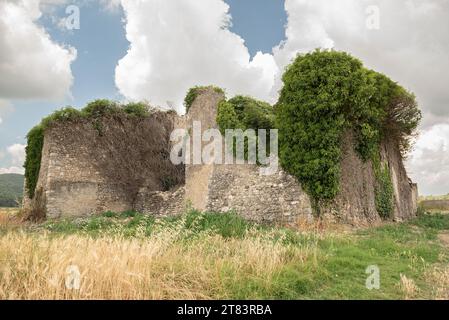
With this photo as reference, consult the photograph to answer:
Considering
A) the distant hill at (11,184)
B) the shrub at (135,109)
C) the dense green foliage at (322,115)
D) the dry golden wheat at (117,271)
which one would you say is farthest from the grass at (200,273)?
the distant hill at (11,184)

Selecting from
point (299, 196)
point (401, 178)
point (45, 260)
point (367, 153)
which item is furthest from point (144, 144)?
point (45, 260)

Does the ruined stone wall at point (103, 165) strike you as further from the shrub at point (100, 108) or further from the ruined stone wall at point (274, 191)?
the ruined stone wall at point (274, 191)

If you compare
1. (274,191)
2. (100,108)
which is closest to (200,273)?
(274,191)

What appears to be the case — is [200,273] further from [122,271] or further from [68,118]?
[68,118]

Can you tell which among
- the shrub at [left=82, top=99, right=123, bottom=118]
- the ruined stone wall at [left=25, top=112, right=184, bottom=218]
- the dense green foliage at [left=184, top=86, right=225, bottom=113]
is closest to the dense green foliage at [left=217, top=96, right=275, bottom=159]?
the dense green foliage at [left=184, top=86, right=225, bottom=113]

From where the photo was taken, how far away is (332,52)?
14789mm

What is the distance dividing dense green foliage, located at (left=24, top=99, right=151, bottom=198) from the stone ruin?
0.41 metres

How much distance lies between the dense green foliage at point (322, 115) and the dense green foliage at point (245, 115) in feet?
2.83

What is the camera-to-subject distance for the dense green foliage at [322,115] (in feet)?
46.4

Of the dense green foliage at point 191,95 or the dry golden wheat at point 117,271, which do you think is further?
the dense green foliage at point 191,95

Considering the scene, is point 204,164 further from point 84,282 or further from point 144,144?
point 84,282

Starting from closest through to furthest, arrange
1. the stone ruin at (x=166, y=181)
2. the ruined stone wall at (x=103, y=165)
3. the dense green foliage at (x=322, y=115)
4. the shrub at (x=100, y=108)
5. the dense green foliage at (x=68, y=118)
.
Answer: the dense green foliage at (x=322, y=115) → the stone ruin at (x=166, y=181) → the ruined stone wall at (x=103, y=165) → the dense green foliage at (x=68, y=118) → the shrub at (x=100, y=108)

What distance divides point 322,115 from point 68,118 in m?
13.8

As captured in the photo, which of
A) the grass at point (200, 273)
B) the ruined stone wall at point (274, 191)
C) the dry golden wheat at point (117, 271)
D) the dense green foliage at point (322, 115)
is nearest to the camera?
the dry golden wheat at point (117, 271)
